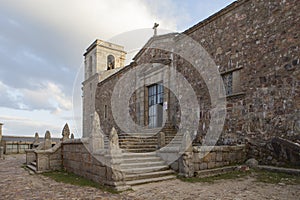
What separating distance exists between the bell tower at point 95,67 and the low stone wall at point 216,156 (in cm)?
1372

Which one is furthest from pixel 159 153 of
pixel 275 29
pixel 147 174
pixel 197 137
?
pixel 275 29

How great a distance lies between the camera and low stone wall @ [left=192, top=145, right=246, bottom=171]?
253 inches

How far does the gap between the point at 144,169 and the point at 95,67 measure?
48.1 feet

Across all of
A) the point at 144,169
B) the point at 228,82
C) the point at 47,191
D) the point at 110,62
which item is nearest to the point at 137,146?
the point at 144,169

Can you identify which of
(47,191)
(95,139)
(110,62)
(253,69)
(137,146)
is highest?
(110,62)

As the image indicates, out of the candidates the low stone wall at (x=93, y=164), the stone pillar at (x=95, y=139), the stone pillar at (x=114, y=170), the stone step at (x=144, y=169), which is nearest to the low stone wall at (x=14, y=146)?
the low stone wall at (x=93, y=164)

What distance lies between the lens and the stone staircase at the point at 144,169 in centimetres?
586

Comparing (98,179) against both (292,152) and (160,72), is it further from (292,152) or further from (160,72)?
(160,72)

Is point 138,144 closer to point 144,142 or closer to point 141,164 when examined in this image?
point 144,142

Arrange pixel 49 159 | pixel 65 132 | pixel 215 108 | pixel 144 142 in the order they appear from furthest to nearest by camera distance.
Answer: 1. pixel 65 132
2. pixel 144 142
3. pixel 49 159
4. pixel 215 108

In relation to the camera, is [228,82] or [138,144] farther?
[138,144]

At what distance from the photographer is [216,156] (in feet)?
22.2

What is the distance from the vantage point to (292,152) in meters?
6.17

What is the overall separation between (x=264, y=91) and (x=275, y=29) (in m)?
1.95
